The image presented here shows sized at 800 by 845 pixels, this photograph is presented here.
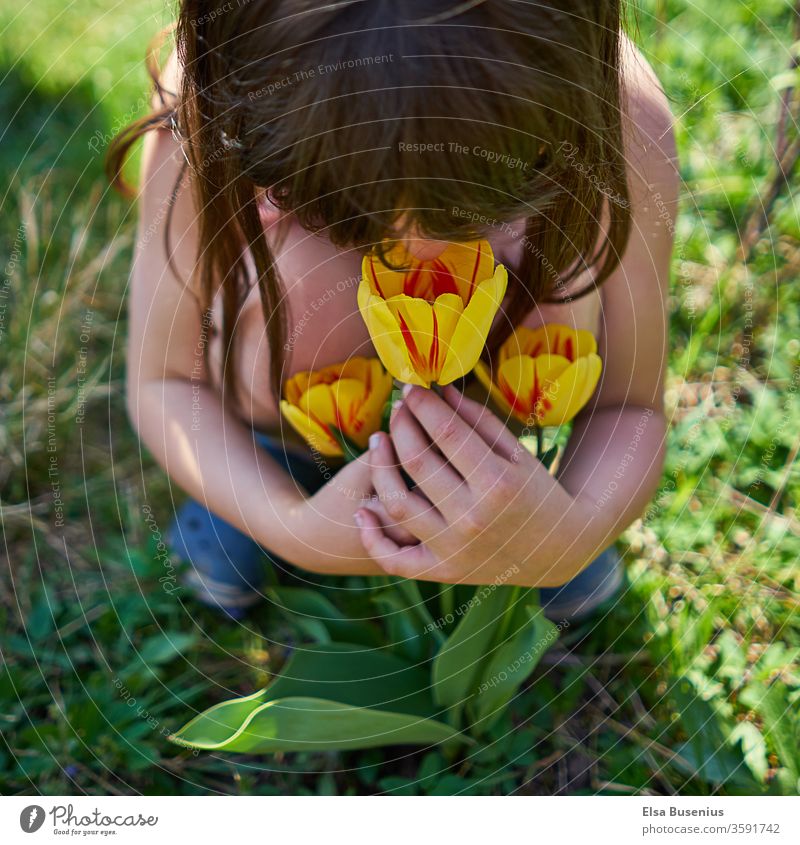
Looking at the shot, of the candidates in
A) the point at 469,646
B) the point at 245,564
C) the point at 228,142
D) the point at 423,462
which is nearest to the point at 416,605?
the point at 469,646

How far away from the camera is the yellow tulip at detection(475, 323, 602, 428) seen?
1.81 ft

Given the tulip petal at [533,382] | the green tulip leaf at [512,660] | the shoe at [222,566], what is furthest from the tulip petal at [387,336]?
the shoe at [222,566]

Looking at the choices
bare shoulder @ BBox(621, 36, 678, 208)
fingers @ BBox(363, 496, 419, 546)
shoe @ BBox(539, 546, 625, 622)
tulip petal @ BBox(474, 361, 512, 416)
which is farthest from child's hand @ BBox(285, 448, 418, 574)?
bare shoulder @ BBox(621, 36, 678, 208)

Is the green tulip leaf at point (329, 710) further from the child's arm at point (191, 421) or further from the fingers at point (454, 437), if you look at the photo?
the fingers at point (454, 437)

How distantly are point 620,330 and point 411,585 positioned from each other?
295 mm

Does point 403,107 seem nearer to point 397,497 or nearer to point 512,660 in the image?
point 397,497

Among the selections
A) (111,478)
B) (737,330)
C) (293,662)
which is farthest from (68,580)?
(737,330)

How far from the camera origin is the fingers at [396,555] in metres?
0.61

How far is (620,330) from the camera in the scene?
0.71 meters

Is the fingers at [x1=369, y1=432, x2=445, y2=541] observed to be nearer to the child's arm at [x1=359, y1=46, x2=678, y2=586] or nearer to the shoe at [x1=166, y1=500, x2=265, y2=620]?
the child's arm at [x1=359, y1=46, x2=678, y2=586]

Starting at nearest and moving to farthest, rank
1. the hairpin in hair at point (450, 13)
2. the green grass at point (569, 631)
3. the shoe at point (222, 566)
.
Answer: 1. the hairpin in hair at point (450, 13)
2. the green grass at point (569, 631)
3. the shoe at point (222, 566)

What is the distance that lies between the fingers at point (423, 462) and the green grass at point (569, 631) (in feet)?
0.91
